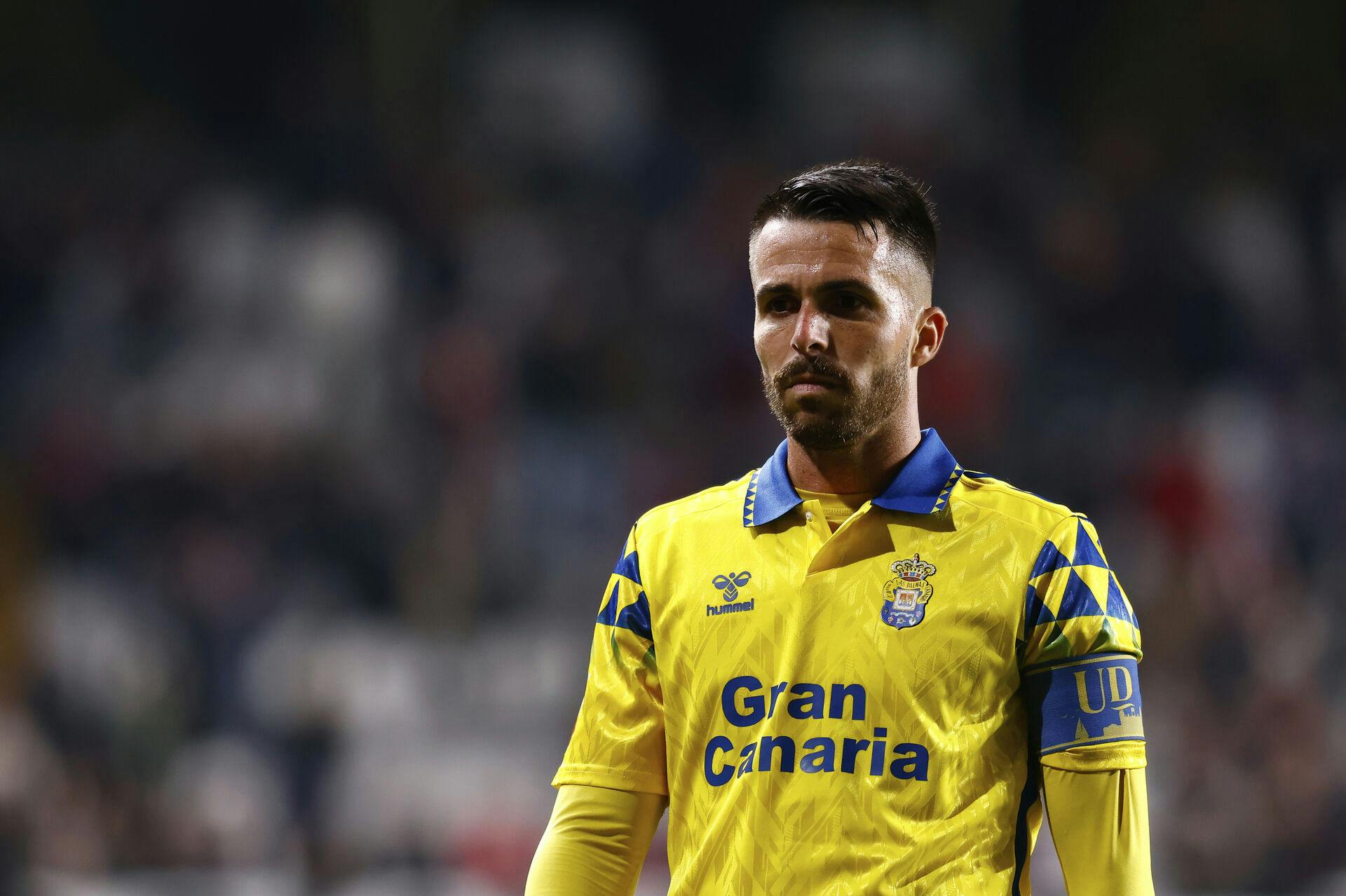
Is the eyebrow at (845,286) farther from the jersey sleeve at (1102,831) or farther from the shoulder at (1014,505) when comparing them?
the jersey sleeve at (1102,831)

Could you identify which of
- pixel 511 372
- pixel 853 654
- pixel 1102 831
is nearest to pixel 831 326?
pixel 853 654

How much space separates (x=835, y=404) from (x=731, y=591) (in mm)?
296

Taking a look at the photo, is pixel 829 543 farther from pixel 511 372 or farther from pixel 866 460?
→ pixel 511 372

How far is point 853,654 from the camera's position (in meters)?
1.90

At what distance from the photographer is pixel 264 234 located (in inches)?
313

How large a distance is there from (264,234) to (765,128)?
2985mm

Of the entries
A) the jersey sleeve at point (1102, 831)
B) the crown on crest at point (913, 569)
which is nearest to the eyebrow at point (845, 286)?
the crown on crest at point (913, 569)

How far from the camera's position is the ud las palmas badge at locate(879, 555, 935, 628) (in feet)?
6.24

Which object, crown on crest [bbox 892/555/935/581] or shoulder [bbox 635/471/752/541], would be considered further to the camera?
shoulder [bbox 635/471/752/541]

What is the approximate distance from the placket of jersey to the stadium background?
4.00 meters

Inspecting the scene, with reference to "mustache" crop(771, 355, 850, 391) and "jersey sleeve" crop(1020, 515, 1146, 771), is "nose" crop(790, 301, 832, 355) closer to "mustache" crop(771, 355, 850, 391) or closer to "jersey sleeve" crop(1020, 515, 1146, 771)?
"mustache" crop(771, 355, 850, 391)


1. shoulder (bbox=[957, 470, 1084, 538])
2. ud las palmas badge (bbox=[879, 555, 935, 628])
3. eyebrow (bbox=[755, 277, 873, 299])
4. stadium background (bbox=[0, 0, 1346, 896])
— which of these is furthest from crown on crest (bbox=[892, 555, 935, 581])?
stadium background (bbox=[0, 0, 1346, 896])

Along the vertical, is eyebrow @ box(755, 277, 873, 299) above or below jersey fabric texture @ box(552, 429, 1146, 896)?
above

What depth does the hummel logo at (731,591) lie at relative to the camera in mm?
1986
